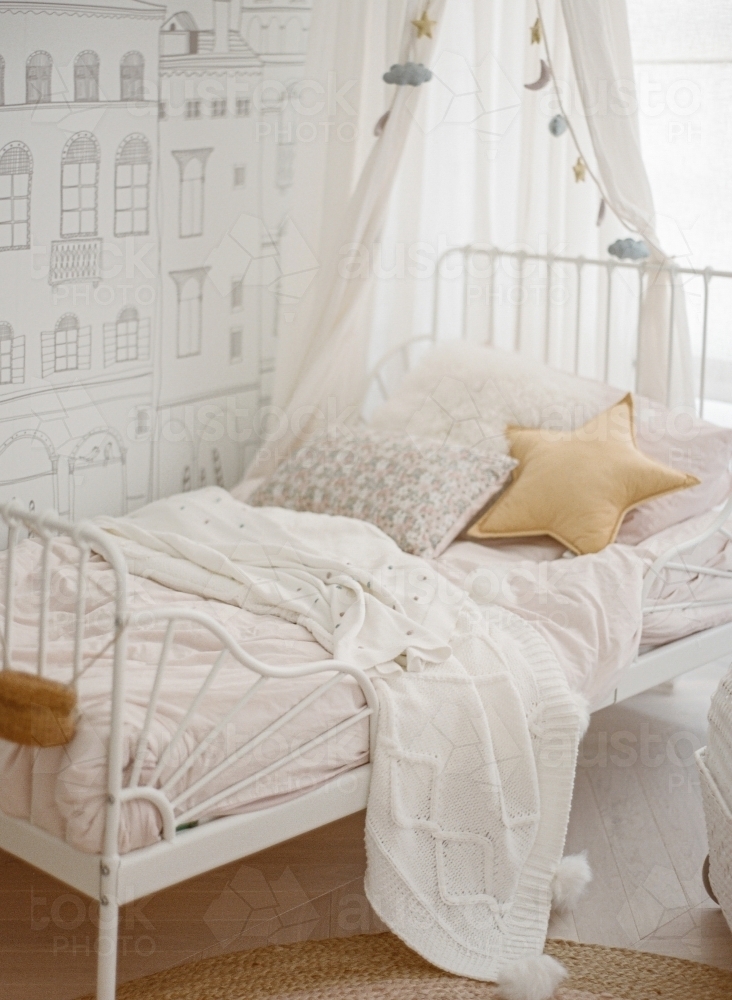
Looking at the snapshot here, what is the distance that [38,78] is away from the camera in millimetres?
2871

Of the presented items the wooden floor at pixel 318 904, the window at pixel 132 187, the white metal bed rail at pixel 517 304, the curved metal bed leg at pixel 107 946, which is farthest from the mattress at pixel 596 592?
the window at pixel 132 187

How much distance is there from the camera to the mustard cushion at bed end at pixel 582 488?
2.89 metres

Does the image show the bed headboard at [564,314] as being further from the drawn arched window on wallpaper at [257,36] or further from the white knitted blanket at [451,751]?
the white knitted blanket at [451,751]

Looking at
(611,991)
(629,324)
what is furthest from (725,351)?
(611,991)

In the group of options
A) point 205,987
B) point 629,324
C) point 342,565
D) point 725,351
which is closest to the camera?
point 205,987

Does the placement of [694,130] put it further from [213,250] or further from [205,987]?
[205,987]

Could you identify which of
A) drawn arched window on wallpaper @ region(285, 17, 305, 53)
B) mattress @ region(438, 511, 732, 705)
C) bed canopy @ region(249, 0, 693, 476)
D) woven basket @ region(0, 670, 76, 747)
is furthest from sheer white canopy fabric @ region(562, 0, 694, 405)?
woven basket @ region(0, 670, 76, 747)

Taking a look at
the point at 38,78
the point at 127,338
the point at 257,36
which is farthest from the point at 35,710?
the point at 257,36

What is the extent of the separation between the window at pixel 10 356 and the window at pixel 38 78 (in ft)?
1.67

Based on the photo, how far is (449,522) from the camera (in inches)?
117

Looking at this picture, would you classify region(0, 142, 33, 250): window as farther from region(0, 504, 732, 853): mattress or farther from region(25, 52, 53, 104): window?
region(0, 504, 732, 853): mattress

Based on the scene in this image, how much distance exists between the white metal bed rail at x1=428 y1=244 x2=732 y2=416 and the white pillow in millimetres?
145

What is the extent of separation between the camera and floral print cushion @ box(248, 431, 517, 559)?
9.70 feet

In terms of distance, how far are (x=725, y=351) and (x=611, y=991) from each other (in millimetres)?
1606
